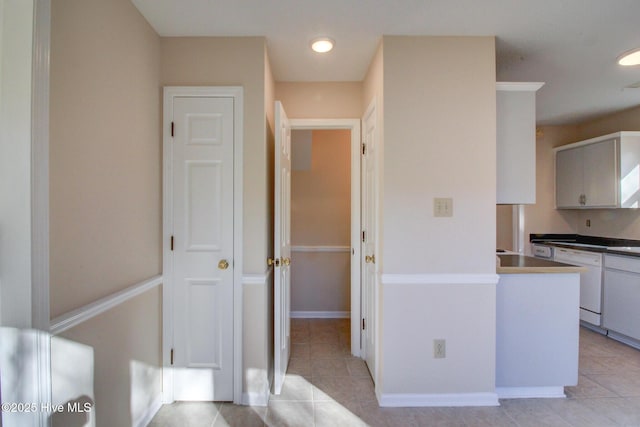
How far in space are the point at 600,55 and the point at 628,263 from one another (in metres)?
2.00

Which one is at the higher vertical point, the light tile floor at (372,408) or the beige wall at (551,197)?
the beige wall at (551,197)

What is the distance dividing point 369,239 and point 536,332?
1304 mm

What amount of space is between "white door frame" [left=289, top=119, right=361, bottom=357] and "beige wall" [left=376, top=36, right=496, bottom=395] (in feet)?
2.32

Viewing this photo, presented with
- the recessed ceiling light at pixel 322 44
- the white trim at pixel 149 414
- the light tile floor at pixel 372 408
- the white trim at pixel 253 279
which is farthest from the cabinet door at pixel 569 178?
the white trim at pixel 149 414

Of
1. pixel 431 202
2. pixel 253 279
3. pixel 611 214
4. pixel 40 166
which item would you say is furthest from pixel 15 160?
pixel 611 214

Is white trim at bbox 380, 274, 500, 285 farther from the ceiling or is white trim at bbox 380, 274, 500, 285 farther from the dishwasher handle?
the dishwasher handle

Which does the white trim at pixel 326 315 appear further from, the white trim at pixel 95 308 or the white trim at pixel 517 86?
the white trim at pixel 517 86

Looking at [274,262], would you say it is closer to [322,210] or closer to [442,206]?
[442,206]

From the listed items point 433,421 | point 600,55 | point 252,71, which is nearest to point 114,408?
point 433,421

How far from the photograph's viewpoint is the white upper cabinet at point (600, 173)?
10.6ft

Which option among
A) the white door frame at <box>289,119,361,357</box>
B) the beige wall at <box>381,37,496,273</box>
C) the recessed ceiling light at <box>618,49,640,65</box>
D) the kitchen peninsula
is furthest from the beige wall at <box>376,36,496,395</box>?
the recessed ceiling light at <box>618,49,640,65</box>

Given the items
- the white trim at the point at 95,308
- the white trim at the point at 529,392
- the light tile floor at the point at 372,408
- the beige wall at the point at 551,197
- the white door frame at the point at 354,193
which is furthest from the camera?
the beige wall at the point at 551,197

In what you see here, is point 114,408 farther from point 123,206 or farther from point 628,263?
point 628,263

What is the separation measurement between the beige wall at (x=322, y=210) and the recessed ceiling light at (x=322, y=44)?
1631 mm
